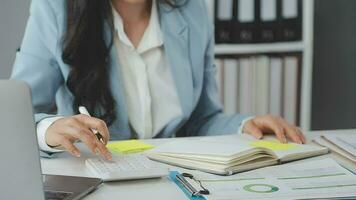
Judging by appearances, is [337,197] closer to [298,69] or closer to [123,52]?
[123,52]

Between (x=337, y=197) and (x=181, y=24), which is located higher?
(x=181, y=24)

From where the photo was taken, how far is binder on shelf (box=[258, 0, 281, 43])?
2.48 meters

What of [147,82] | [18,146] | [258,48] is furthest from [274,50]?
[18,146]

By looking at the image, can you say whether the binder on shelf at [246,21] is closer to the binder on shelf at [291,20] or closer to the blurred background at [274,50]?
the blurred background at [274,50]

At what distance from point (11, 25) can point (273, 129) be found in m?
1.52

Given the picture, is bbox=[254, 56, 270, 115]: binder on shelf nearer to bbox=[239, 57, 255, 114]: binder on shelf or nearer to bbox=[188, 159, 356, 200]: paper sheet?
bbox=[239, 57, 255, 114]: binder on shelf

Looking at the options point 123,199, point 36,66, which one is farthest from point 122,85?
point 123,199

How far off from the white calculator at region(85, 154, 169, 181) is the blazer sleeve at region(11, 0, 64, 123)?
16.6 inches

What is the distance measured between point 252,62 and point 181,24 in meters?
0.90

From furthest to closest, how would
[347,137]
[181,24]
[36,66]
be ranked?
[181,24] < [36,66] < [347,137]

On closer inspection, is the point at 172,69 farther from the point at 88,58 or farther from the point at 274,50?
the point at 274,50

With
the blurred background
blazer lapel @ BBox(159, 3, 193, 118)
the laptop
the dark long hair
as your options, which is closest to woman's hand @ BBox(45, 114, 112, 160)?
the laptop

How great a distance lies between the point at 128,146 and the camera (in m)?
1.35

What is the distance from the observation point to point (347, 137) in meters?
1.45
